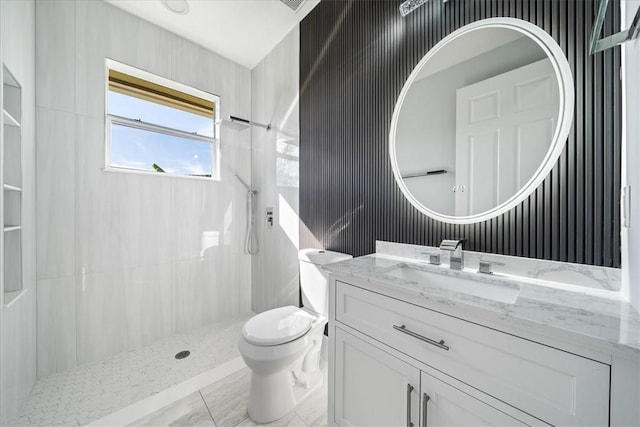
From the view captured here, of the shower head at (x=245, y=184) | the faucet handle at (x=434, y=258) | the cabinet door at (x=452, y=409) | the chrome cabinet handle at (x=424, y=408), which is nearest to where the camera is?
the cabinet door at (x=452, y=409)

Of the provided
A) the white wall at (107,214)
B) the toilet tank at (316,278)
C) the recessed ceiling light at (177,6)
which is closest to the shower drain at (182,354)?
the white wall at (107,214)

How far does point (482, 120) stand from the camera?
1.08m

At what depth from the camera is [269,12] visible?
6.19 ft

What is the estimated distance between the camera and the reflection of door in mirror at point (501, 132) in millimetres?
929

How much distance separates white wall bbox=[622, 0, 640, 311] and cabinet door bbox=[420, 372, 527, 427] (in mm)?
490

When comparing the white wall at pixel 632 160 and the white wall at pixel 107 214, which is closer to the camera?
the white wall at pixel 632 160

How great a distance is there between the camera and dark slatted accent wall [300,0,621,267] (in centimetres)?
81

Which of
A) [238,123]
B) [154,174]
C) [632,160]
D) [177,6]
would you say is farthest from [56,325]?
[632,160]

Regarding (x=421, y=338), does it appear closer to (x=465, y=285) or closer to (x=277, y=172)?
(x=465, y=285)

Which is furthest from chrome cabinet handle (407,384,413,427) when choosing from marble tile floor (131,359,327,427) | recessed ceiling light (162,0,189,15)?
recessed ceiling light (162,0,189,15)

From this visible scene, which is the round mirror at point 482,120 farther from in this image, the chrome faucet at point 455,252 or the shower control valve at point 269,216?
the shower control valve at point 269,216

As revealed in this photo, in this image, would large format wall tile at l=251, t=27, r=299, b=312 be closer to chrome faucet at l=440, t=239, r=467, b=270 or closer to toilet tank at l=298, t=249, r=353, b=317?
toilet tank at l=298, t=249, r=353, b=317

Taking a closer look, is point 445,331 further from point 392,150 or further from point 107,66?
point 107,66

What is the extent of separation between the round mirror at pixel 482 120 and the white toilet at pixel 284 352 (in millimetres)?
716
